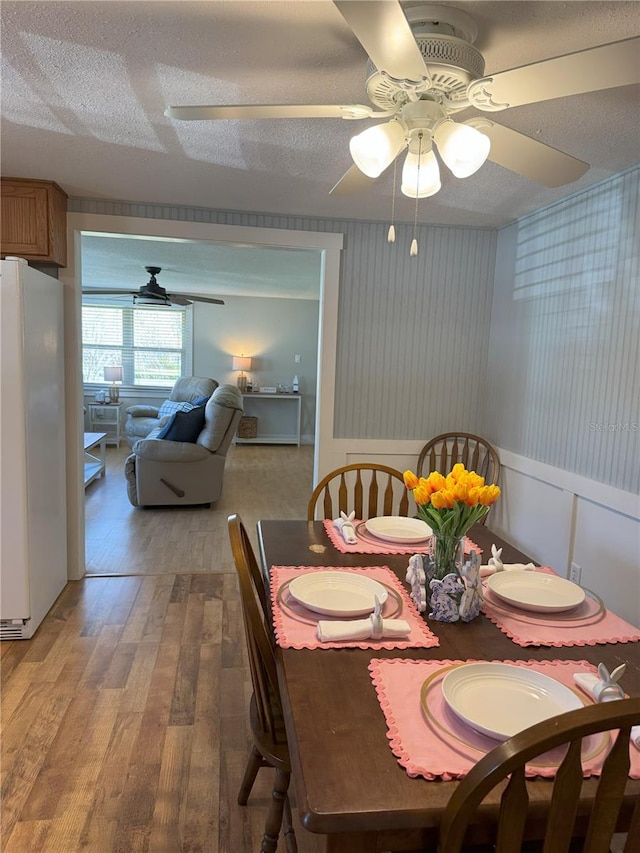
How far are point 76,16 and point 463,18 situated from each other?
99 cm

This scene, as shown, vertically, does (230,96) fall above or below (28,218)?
above

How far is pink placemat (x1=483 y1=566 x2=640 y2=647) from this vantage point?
1367mm

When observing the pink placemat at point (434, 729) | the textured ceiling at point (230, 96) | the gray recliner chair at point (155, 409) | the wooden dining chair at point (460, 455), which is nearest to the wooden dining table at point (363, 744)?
the pink placemat at point (434, 729)

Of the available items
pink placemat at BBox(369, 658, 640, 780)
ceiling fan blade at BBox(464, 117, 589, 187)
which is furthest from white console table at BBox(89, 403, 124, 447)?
pink placemat at BBox(369, 658, 640, 780)

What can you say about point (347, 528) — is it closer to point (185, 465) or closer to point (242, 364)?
point (185, 465)

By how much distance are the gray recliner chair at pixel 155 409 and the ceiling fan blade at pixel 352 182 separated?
537cm

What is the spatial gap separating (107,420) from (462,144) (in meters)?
7.87

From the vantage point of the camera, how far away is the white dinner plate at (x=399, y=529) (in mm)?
2016

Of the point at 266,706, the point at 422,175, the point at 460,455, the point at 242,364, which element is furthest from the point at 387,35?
the point at 242,364

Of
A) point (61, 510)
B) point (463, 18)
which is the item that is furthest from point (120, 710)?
point (463, 18)

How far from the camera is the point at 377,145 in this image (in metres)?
1.35

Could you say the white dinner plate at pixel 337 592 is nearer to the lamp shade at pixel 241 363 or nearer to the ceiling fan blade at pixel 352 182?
the ceiling fan blade at pixel 352 182

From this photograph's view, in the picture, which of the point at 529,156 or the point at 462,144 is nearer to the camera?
the point at 462,144

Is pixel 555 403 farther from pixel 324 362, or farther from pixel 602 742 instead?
pixel 602 742
